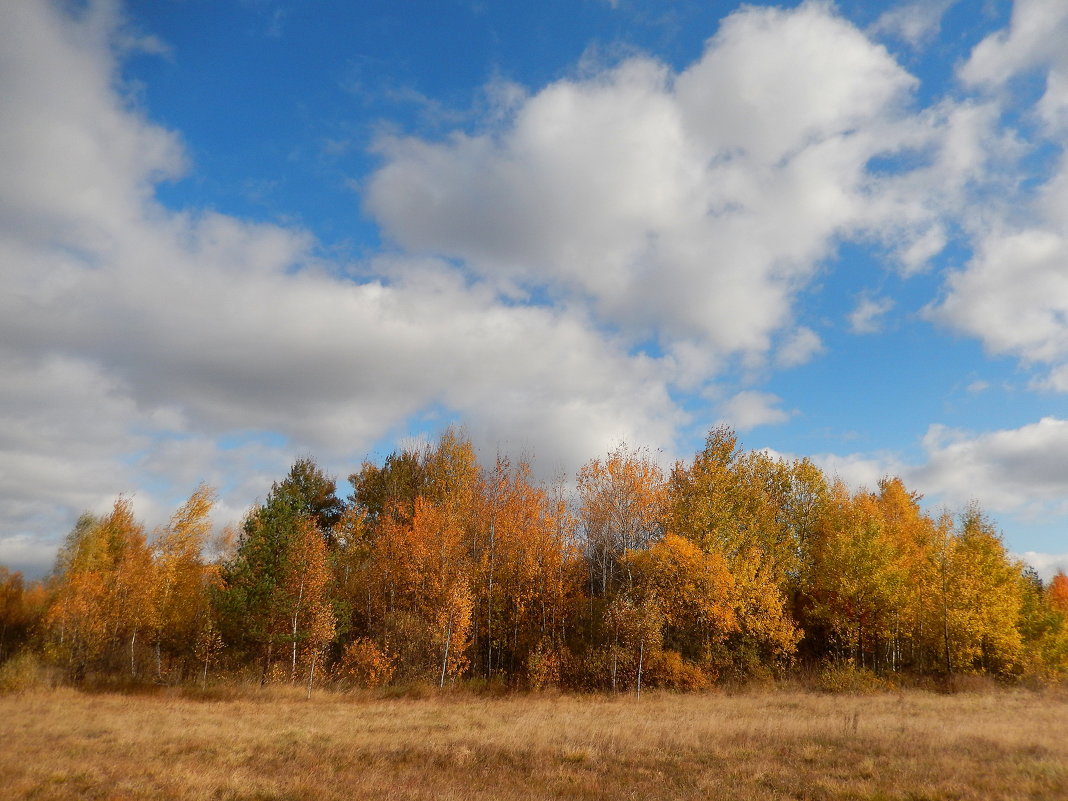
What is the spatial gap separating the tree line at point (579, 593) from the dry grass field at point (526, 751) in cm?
764

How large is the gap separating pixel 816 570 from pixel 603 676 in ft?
62.3

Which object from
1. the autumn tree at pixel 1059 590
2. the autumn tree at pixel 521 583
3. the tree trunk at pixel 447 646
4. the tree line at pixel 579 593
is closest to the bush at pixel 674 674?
→ the tree line at pixel 579 593

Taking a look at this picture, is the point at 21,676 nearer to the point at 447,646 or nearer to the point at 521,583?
the point at 447,646

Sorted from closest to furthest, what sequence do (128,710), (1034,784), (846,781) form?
(1034,784) → (846,781) → (128,710)

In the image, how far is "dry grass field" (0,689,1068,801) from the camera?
14.2 m

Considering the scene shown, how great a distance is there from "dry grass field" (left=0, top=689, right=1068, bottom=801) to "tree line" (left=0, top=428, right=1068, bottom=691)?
25.1 feet

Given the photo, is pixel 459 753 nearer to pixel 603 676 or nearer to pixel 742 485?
pixel 603 676

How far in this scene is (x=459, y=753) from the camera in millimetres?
18266

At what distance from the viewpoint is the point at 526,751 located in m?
18.7

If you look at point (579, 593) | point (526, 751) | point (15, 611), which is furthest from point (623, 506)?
point (15, 611)

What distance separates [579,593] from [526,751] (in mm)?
24447

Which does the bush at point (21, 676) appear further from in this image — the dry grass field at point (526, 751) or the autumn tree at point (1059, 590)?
the autumn tree at point (1059, 590)

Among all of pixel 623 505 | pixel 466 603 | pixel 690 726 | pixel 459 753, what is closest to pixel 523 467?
pixel 623 505

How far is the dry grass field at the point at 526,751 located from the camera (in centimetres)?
1417
